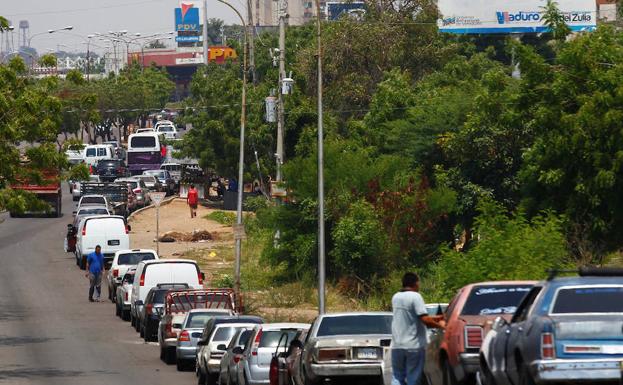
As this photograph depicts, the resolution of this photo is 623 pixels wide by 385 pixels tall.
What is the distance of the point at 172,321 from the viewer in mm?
30969

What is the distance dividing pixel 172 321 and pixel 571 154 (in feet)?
40.4

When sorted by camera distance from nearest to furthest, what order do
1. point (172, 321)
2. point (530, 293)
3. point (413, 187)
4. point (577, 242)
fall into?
point (530, 293), point (172, 321), point (577, 242), point (413, 187)

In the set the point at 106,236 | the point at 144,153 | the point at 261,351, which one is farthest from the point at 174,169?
the point at 261,351

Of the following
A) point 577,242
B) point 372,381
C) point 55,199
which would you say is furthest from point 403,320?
point 55,199

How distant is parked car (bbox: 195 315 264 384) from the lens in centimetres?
2639

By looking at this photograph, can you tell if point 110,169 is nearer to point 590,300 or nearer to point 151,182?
point 151,182

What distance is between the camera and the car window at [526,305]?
1309 cm

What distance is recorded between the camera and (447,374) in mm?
15117

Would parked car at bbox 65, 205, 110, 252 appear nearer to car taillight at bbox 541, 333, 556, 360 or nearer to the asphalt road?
the asphalt road

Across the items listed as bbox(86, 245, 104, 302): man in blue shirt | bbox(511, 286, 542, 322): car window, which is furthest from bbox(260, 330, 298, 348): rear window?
bbox(86, 245, 104, 302): man in blue shirt

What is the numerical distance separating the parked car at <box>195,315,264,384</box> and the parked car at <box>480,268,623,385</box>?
13.8m

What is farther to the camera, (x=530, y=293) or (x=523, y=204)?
(x=523, y=204)

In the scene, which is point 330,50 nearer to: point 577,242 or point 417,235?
point 417,235

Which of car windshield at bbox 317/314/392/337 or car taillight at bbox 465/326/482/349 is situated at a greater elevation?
car taillight at bbox 465/326/482/349
